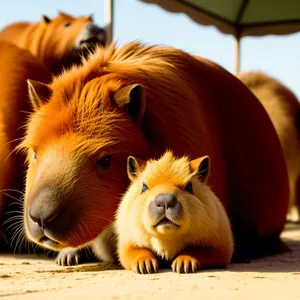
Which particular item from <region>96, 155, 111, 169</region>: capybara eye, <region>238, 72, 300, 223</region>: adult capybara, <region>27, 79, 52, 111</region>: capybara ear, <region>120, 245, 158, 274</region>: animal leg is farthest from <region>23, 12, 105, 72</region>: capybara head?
<region>120, 245, 158, 274</region>: animal leg

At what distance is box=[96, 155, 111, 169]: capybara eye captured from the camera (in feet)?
9.54

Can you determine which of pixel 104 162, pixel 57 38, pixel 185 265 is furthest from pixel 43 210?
pixel 57 38

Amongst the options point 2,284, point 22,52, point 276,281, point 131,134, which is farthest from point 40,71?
point 276,281

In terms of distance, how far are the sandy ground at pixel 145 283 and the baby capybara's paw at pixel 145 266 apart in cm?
3

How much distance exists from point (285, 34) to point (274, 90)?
2.69 metres

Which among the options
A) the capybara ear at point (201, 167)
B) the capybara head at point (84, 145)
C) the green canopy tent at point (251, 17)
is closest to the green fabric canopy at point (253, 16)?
the green canopy tent at point (251, 17)

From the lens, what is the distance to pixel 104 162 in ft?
9.59

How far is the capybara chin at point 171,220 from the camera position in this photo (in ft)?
8.89

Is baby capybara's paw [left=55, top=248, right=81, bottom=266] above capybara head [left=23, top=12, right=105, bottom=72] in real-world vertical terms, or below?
below

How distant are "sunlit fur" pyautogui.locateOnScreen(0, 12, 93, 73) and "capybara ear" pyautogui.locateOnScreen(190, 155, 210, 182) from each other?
4.25 metres

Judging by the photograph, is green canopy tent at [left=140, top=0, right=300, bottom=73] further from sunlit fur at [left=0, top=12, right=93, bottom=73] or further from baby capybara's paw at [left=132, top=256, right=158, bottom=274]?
baby capybara's paw at [left=132, top=256, right=158, bottom=274]

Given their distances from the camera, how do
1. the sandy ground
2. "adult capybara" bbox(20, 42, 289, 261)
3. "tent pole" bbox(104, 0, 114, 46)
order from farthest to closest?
1. "tent pole" bbox(104, 0, 114, 46)
2. "adult capybara" bbox(20, 42, 289, 261)
3. the sandy ground

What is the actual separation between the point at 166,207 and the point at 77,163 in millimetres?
446

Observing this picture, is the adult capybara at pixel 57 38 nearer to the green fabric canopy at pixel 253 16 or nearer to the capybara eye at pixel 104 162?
the green fabric canopy at pixel 253 16
